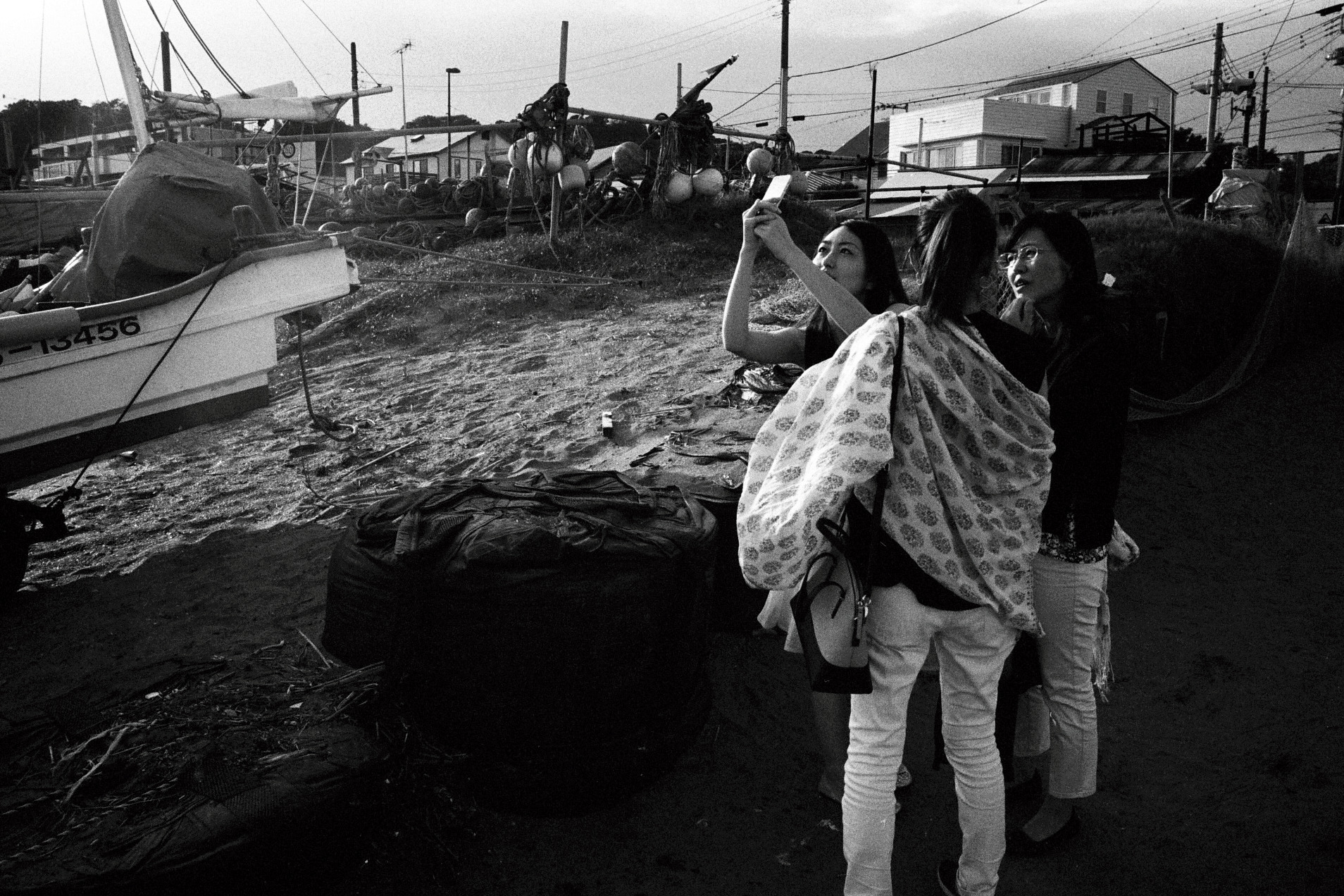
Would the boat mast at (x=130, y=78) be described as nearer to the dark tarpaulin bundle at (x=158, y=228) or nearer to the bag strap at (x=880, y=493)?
the dark tarpaulin bundle at (x=158, y=228)

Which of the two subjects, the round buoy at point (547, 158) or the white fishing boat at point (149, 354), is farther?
the round buoy at point (547, 158)

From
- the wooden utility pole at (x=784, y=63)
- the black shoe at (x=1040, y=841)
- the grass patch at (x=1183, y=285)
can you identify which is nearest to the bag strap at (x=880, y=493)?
the black shoe at (x=1040, y=841)

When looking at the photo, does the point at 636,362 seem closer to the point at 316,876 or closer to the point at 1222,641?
the point at 1222,641

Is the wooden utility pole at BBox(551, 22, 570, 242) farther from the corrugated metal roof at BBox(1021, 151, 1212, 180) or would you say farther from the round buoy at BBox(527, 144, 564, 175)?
the corrugated metal roof at BBox(1021, 151, 1212, 180)

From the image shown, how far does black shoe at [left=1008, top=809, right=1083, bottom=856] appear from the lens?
279 centimetres

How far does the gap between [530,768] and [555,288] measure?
7.74 m

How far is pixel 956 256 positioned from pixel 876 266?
2.09 feet

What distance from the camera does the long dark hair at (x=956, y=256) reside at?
2.14m

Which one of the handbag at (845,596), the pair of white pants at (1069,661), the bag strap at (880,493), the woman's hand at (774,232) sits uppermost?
the woman's hand at (774,232)

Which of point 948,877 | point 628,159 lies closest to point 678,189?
point 628,159

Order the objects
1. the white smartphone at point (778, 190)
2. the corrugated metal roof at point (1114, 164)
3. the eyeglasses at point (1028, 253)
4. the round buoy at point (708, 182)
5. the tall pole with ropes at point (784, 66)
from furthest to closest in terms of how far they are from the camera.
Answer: the corrugated metal roof at point (1114, 164) < the tall pole with ropes at point (784, 66) < the round buoy at point (708, 182) < the white smartphone at point (778, 190) < the eyeglasses at point (1028, 253)

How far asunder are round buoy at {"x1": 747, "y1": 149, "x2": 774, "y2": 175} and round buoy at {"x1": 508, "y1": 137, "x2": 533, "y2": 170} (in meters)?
3.17

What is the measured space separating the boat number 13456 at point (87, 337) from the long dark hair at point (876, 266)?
13.6 ft

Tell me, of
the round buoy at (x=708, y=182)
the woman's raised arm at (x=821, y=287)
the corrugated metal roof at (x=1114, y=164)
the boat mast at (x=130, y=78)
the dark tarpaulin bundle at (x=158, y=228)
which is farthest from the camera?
the corrugated metal roof at (x=1114, y=164)
